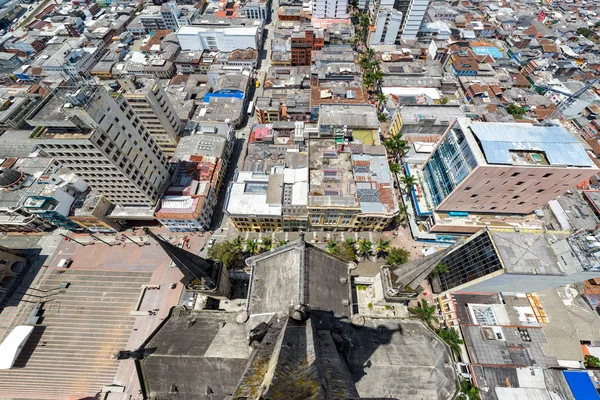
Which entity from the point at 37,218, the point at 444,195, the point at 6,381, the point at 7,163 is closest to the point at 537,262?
the point at 444,195

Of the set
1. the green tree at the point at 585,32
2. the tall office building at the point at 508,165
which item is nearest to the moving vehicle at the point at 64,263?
the tall office building at the point at 508,165

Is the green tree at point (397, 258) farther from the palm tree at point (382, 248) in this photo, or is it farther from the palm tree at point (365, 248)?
the palm tree at point (365, 248)

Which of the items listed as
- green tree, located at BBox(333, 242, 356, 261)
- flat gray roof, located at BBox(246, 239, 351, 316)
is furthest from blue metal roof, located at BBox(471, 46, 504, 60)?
flat gray roof, located at BBox(246, 239, 351, 316)

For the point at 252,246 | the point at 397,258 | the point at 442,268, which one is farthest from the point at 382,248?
the point at 252,246

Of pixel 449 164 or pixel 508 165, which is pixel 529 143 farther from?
pixel 449 164

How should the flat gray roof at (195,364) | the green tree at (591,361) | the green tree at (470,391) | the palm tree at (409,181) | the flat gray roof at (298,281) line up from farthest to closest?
the palm tree at (409,181)
the green tree at (591,361)
the green tree at (470,391)
the flat gray roof at (298,281)
the flat gray roof at (195,364)

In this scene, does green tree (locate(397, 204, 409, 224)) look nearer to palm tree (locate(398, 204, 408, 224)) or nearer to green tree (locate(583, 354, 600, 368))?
palm tree (locate(398, 204, 408, 224))
